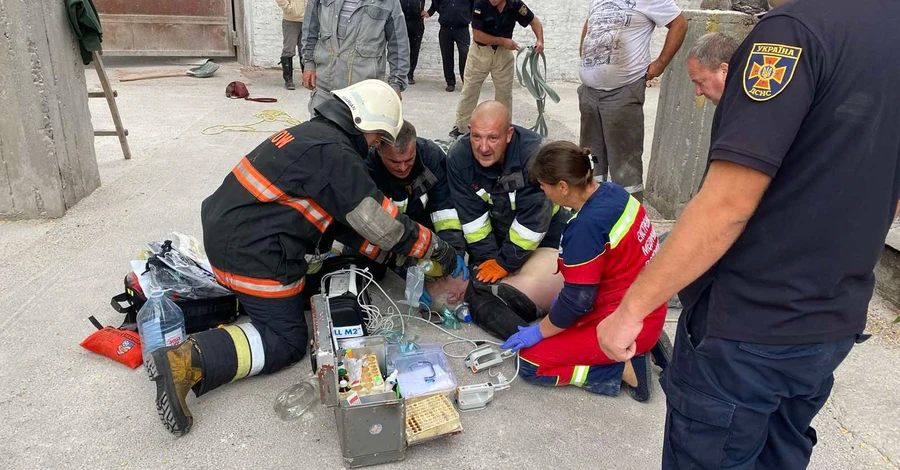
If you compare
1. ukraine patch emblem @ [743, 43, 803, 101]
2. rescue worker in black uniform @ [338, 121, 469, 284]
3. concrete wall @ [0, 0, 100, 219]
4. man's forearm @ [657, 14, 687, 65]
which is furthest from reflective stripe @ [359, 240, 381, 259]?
concrete wall @ [0, 0, 100, 219]

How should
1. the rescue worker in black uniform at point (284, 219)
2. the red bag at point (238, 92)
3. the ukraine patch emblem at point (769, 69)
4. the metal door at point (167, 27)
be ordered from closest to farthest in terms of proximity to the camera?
the ukraine patch emblem at point (769, 69) → the rescue worker in black uniform at point (284, 219) → the red bag at point (238, 92) → the metal door at point (167, 27)

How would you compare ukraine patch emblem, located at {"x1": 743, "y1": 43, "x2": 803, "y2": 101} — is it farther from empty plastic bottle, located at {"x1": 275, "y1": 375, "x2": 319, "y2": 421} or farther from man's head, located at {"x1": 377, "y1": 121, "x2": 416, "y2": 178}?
man's head, located at {"x1": 377, "y1": 121, "x2": 416, "y2": 178}

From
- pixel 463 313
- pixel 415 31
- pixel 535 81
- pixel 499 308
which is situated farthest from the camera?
pixel 415 31

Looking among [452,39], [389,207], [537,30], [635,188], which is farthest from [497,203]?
[452,39]

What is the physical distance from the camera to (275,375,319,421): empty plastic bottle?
8.74 ft

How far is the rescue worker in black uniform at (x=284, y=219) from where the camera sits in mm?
2777

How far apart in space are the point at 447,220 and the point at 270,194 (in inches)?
50.6

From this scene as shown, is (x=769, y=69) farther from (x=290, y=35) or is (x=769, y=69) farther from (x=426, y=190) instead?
(x=290, y=35)

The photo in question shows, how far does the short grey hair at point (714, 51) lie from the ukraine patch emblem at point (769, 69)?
2045 millimetres

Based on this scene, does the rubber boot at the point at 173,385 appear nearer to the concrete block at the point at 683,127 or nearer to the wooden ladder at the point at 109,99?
the concrete block at the point at 683,127

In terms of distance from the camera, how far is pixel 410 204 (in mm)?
3822

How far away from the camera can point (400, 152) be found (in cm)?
345

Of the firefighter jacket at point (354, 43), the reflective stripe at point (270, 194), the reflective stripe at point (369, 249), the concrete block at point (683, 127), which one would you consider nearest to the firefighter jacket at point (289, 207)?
the reflective stripe at point (270, 194)

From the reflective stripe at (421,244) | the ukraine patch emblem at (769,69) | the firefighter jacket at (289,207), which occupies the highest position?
the ukraine patch emblem at (769,69)
